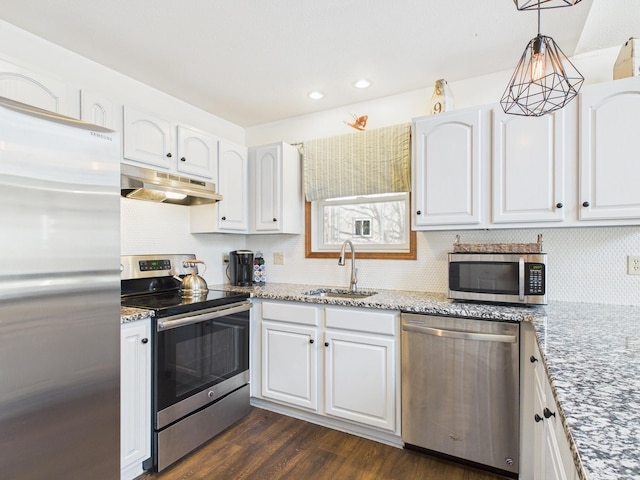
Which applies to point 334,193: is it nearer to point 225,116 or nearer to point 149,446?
point 225,116

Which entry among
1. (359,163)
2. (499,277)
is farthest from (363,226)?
→ (499,277)

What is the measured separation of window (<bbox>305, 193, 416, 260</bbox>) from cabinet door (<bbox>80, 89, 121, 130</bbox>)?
1599 mm

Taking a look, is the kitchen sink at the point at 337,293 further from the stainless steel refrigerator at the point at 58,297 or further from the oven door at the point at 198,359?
the stainless steel refrigerator at the point at 58,297

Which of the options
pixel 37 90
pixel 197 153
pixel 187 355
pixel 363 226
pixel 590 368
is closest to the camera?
pixel 590 368

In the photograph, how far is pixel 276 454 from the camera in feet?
6.89

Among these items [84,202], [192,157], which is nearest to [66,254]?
[84,202]

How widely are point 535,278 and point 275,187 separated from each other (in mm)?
1958

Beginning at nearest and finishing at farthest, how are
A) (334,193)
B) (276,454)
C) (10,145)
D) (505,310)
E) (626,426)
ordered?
(626,426)
(10,145)
(505,310)
(276,454)
(334,193)

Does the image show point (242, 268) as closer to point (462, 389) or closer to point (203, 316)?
point (203, 316)

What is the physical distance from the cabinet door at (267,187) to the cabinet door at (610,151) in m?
2.03

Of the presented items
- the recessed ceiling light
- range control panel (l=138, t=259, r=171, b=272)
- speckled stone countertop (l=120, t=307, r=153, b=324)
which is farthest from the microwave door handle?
range control panel (l=138, t=259, r=171, b=272)

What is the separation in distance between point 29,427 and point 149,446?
2.48ft

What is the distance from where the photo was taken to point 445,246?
8.37 ft

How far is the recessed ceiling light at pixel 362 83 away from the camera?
2.54 metres
